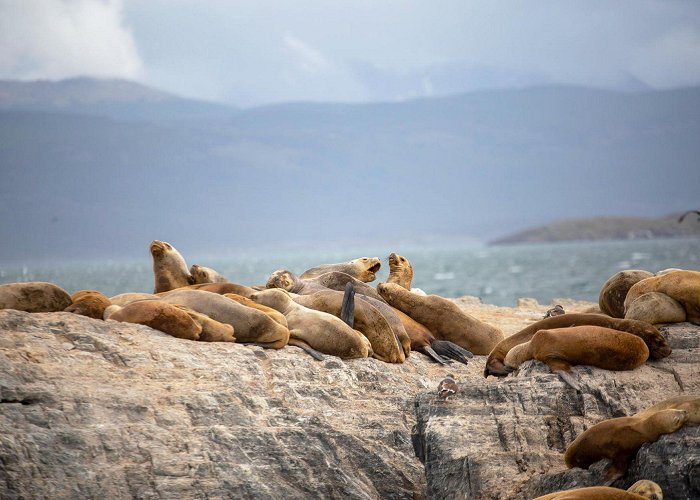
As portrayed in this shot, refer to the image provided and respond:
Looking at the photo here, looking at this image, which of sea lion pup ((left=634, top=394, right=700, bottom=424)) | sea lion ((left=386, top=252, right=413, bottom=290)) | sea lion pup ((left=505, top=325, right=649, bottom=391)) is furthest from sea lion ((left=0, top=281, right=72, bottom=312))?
sea lion pup ((left=634, top=394, right=700, bottom=424))

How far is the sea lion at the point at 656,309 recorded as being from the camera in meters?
10.1

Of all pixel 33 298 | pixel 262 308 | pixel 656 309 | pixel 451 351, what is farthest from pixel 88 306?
pixel 656 309

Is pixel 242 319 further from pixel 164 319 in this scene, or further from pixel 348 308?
pixel 348 308

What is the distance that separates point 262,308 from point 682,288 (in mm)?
4538

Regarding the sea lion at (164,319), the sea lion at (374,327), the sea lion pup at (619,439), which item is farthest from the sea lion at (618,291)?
the sea lion at (164,319)

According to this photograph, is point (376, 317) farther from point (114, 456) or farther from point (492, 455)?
point (114, 456)

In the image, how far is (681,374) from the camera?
8.74 metres

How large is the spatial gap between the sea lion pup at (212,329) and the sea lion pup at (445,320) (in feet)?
10.0

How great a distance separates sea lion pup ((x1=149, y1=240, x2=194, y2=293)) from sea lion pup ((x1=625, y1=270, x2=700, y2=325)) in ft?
18.3

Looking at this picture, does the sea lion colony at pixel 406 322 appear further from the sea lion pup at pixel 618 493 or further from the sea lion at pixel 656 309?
the sea lion pup at pixel 618 493

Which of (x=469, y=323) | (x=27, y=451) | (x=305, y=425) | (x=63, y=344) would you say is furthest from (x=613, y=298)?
(x=27, y=451)

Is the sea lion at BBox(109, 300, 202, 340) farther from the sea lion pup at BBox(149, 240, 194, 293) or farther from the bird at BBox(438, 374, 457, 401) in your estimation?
the sea lion pup at BBox(149, 240, 194, 293)

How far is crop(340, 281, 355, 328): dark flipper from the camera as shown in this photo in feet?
33.6

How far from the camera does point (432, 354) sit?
→ 35.2 ft
